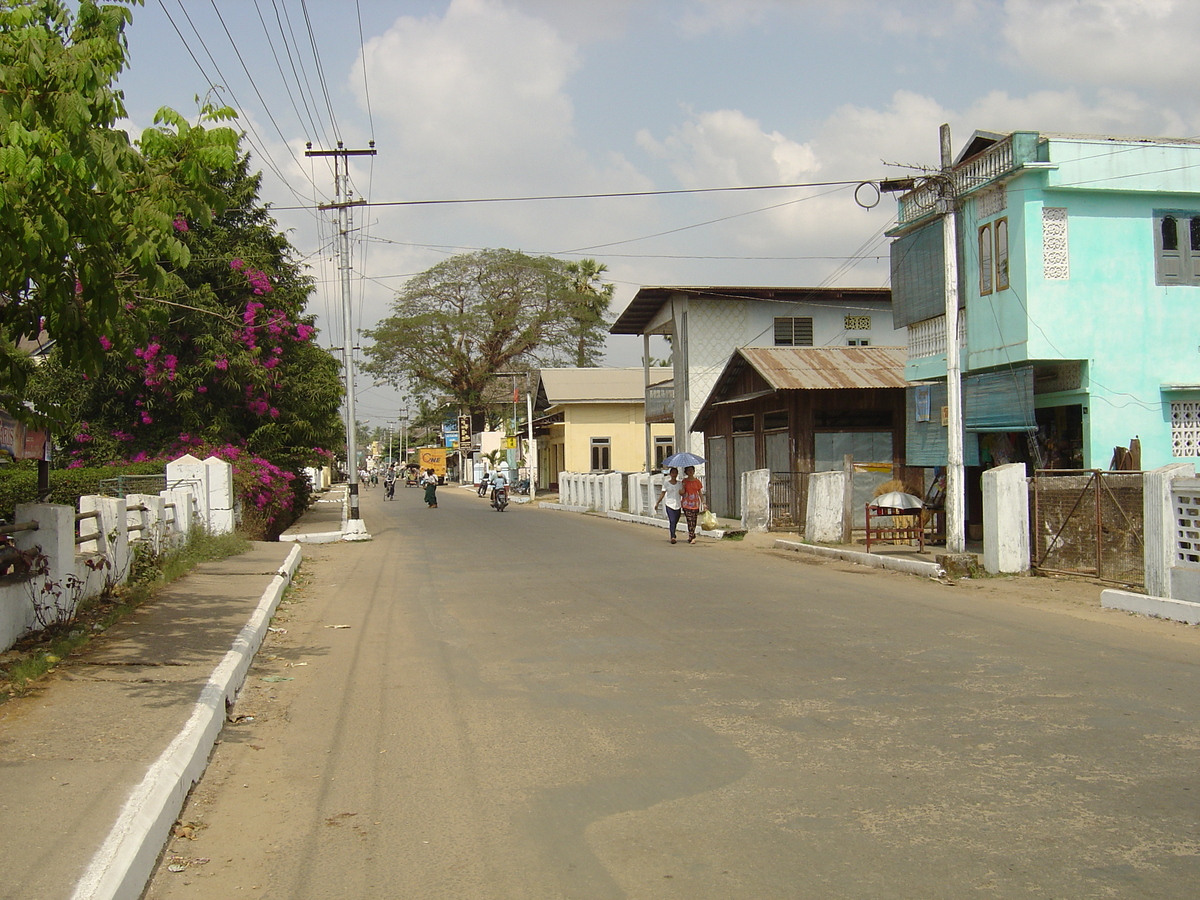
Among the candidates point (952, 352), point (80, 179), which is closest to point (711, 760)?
point (80, 179)

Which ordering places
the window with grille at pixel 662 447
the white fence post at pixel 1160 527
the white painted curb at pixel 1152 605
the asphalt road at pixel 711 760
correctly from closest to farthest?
the asphalt road at pixel 711 760 → the white painted curb at pixel 1152 605 → the white fence post at pixel 1160 527 → the window with grille at pixel 662 447

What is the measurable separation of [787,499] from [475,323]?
39621 mm

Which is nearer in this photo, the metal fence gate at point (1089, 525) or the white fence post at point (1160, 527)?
the white fence post at point (1160, 527)

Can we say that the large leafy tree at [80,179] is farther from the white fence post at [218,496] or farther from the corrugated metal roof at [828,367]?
the corrugated metal roof at [828,367]

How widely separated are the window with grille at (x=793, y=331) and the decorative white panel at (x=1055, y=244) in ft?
66.5

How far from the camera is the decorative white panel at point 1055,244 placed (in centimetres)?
1647

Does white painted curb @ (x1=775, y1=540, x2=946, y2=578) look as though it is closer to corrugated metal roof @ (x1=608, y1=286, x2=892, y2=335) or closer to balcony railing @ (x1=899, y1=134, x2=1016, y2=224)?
balcony railing @ (x1=899, y1=134, x2=1016, y2=224)

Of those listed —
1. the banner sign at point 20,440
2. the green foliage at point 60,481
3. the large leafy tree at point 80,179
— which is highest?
the large leafy tree at point 80,179

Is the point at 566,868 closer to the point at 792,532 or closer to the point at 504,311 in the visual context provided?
the point at 792,532

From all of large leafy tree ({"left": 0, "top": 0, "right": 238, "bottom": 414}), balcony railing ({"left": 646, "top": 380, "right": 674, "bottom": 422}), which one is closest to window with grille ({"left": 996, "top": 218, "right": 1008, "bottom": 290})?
large leafy tree ({"left": 0, "top": 0, "right": 238, "bottom": 414})

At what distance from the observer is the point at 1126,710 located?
6.86m

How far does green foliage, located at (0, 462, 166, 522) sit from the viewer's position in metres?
16.0

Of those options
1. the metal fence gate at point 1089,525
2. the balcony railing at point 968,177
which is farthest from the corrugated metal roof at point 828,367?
the metal fence gate at point 1089,525

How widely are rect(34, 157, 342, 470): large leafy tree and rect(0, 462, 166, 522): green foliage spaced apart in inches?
113
